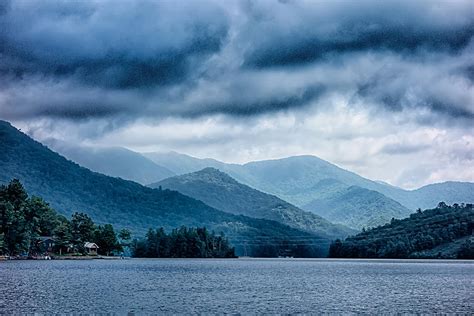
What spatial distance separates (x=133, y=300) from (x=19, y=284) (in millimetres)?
29729

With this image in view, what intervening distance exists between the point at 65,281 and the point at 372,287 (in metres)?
59.9

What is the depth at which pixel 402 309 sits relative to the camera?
79.7 m

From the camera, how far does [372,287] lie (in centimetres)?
11894

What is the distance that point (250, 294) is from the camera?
99938mm

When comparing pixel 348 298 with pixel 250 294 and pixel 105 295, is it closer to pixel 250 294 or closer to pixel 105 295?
pixel 250 294

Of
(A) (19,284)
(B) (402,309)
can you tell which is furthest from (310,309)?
(A) (19,284)

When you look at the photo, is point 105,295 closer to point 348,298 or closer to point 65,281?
point 65,281

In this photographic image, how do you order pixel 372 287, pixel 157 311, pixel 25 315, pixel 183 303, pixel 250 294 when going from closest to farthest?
pixel 25 315 → pixel 157 311 → pixel 183 303 → pixel 250 294 → pixel 372 287

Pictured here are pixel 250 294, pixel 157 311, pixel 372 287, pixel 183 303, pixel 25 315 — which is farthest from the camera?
pixel 372 287

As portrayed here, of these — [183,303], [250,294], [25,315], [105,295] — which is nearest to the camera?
[25,315]

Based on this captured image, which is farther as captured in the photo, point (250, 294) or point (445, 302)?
point (250, 294)

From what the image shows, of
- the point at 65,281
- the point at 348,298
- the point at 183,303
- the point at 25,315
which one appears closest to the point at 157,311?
the point at 183,303

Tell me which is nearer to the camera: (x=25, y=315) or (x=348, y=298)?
(x=25, y=315)

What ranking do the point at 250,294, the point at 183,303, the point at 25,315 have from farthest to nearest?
1. the point at 250,294
2. the point at 183,303
3. the point at 25,315
